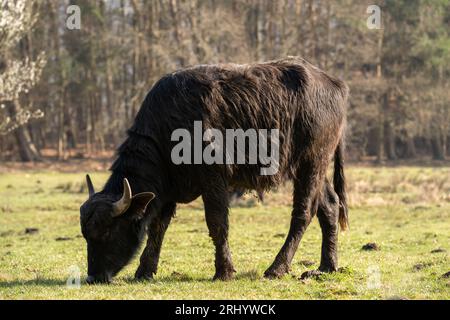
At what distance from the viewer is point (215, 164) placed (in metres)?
10.2

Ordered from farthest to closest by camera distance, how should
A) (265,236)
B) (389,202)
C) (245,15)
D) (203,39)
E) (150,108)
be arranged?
1. (245,15)
2. (203,39)
3. (389,202)
4. (265,236)
5. (150,108)

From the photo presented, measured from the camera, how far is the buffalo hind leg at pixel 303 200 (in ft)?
35.3

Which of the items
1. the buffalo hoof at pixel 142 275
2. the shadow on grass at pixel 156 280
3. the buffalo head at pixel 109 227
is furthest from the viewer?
the buffalo hoof at pixel 142 275

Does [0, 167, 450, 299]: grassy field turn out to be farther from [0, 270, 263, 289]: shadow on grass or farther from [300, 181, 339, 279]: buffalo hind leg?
[300, 181, 339, 279]: buffalo hind leg

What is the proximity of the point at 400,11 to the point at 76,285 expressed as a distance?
157 feet

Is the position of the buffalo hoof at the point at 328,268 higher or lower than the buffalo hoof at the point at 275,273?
lower

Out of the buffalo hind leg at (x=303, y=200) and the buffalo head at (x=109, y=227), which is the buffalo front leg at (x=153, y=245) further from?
the buffalo hind leg at (x=303, y=200)

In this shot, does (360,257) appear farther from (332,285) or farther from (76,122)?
(76,122)

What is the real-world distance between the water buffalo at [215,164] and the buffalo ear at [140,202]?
13 millimetres

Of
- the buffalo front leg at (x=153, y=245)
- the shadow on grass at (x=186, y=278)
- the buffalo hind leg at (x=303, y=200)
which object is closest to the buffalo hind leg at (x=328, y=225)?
the buffalo hind leg at (x=303, y=200)

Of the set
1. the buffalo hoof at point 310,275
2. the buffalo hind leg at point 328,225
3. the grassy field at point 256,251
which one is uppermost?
the buffalo hind leg at point 328,225

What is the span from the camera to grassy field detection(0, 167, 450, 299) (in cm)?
914
